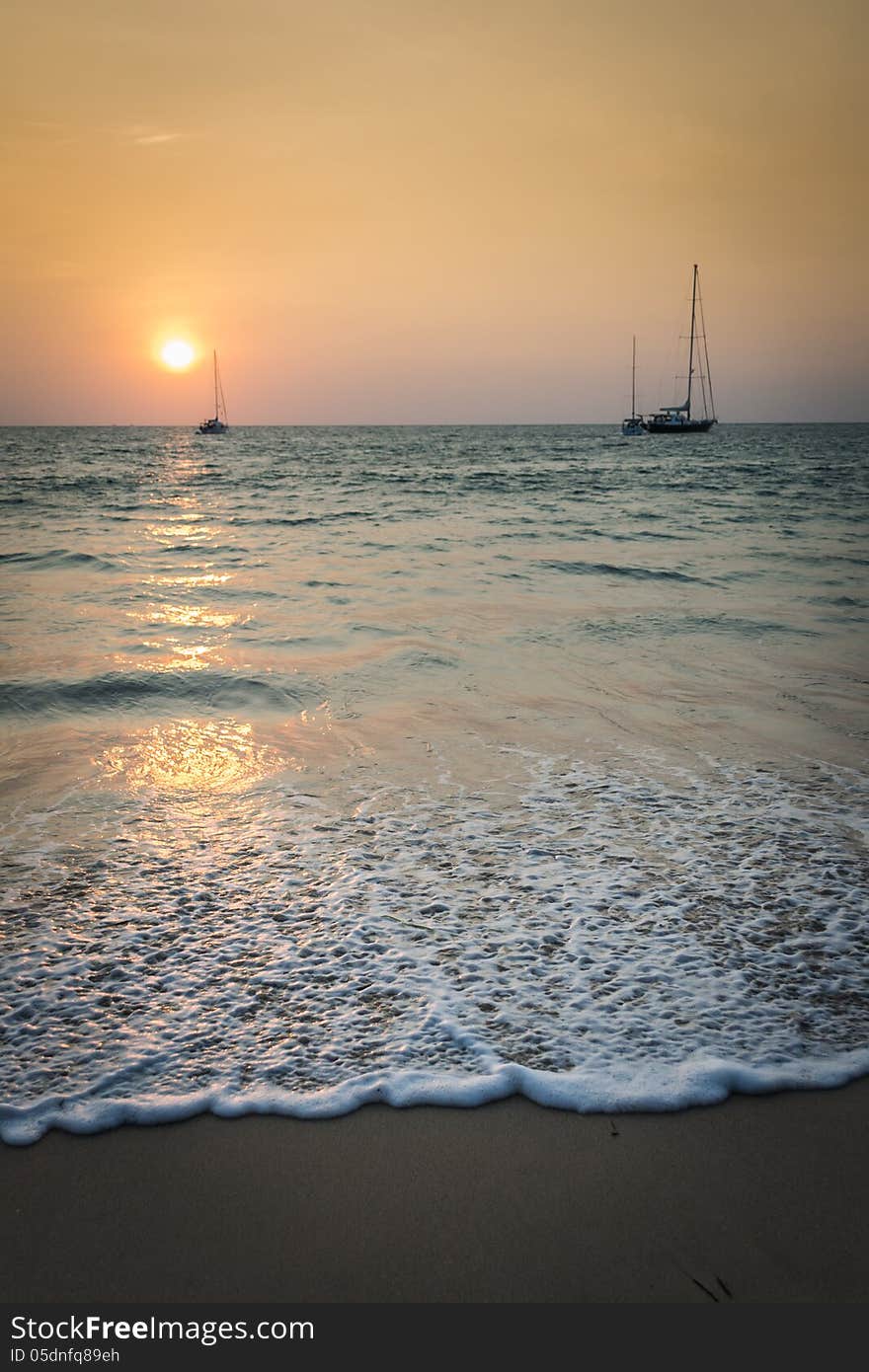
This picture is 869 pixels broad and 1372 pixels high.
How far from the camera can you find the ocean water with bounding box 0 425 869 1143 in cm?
281

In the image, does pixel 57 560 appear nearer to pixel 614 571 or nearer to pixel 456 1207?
pixel 614 571

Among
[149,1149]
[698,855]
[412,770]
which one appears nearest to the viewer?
[149,1149]

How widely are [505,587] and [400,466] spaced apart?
36.2 m

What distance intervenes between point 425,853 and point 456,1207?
2116 mm

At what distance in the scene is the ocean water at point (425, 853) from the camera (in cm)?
281

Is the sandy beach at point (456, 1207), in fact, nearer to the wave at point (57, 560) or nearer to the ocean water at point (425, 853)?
the ocean water at point (425, 853)

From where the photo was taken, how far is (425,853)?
4.29 meters

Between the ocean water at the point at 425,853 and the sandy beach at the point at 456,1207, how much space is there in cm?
12

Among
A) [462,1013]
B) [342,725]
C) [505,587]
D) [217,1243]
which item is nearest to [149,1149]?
[217,1243]

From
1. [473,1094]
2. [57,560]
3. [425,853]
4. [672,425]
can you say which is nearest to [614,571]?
[57,560]

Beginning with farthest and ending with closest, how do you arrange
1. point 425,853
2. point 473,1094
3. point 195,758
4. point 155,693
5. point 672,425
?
point 672,425 → point 155,693 → point 195,758 → point 425,853 → point 473,1094

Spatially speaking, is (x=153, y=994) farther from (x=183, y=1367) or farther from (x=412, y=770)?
(x=412, y=770)

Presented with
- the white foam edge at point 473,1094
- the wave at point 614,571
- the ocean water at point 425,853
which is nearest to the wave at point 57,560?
the ocean water at point 425,853

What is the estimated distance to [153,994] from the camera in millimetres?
3125
